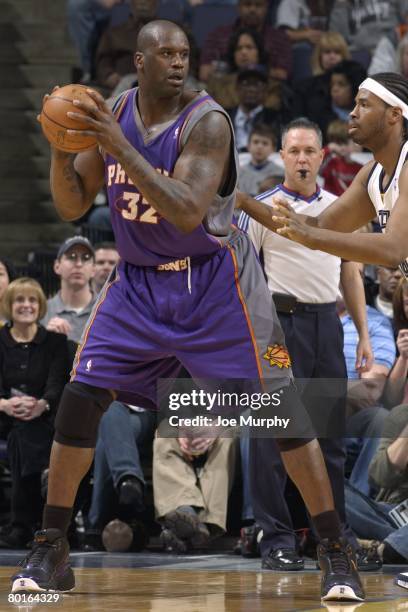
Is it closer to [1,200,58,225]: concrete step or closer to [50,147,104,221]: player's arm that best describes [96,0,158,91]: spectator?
[1,200,58,225]: concrete step

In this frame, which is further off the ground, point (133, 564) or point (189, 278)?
point (189, 278)

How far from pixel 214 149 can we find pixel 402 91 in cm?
86

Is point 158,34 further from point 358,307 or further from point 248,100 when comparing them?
point 248,100

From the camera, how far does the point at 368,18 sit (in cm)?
1194

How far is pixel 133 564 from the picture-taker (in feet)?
19.4

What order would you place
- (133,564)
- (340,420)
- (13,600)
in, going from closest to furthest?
(13,600), (133,564), (340,420)

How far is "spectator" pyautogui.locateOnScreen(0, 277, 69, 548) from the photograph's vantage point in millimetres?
6957

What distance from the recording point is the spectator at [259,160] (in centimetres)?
955

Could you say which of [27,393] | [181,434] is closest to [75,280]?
[27,393]

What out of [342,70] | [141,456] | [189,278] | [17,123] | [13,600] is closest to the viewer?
[13,600]

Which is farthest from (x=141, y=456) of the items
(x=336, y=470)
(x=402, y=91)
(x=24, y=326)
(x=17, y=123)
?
(x=17, y=123)

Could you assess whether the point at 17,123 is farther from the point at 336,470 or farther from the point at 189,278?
the point at 189,278

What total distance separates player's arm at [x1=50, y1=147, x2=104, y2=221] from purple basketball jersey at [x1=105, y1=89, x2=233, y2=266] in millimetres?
135

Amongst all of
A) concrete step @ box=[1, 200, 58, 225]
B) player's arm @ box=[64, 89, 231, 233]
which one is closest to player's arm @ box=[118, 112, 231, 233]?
player's arm @ box=[64, 89, 231, 233]
